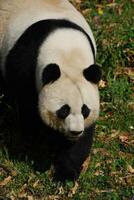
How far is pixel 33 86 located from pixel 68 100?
704 mm

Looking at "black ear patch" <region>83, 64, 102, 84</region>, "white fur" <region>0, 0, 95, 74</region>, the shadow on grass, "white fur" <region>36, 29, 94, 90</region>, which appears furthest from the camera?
"white fur" <region>0, 0, 95, 74</region>

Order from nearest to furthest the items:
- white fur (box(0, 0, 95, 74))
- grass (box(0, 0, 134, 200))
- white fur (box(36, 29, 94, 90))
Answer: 1. white fur (box(36, 29, 94, 90))
2. grass (box(0, 0, 134, 200))
3. white fur (box(0, 0, 95, 74))

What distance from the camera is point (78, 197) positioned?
6.06 metres

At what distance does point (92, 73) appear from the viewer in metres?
5.84

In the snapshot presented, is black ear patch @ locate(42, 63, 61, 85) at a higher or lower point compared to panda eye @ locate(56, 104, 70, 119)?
higher

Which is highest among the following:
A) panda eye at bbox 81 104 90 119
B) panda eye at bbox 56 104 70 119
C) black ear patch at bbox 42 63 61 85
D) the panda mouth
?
black ear patch at bbox 42 63 61 85

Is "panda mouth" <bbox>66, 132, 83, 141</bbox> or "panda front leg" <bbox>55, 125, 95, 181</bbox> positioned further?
"panda front leg" <bbox>55, 125, 95, 181</bbox>

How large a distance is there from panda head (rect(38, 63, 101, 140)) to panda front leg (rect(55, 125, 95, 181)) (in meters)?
0.38

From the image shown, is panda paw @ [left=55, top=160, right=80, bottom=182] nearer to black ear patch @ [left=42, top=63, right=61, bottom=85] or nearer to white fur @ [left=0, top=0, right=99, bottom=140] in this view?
white fur @ [left=0, top=0, right=99, bottom=140]

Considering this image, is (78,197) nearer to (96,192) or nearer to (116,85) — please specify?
(96,192)

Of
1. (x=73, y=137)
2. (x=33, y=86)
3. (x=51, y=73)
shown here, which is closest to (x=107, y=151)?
(x=73, y=137)

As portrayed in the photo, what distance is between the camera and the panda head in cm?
567

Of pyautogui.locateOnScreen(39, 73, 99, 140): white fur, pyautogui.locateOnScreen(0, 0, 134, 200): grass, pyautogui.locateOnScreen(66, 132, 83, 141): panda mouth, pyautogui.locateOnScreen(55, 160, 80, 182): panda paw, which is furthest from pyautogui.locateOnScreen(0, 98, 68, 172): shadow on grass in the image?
pyautogui.locateOnScreen(39, 73, 99, 140): white fur

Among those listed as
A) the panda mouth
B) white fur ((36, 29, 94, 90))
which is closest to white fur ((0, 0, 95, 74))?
white fur ((36, 29, 94, 90))
